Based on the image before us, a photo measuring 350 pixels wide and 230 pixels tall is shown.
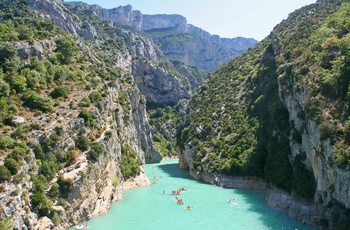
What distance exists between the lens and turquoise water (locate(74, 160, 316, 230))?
112 feet

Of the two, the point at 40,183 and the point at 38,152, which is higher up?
the point at 38,152

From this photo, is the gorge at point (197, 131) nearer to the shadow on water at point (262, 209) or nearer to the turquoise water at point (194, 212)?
the shadow on water at point (262, 209)

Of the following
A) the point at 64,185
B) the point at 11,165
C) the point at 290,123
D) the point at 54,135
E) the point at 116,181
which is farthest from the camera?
the point at 116,181

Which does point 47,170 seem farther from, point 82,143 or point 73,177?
point 82,143

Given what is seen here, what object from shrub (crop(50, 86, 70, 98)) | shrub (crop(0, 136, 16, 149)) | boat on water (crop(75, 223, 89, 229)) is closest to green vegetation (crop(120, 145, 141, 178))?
shrub (crop(50, 86, 70, 98))

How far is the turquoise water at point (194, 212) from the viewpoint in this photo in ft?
112

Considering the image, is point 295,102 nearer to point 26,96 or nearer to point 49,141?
point 49,141

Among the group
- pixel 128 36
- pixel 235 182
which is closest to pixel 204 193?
pixel 235 182

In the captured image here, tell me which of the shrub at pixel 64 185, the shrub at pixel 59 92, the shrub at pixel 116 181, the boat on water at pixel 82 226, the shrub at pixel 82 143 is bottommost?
the boat on water at pixel 82 226

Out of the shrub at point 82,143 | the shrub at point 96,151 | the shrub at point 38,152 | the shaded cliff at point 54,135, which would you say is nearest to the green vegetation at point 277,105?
the shaded cliff at point 54,135

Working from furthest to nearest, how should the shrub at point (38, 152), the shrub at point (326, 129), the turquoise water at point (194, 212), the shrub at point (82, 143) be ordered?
the shrub at point (82, 143) < the turquoise water at point (194, 212) < the shrub at point (38, 152) < the shrub at point (326, 129)

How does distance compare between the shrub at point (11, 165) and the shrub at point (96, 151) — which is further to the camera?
the shrub at point (96, 151)

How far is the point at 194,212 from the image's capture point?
39.9 m

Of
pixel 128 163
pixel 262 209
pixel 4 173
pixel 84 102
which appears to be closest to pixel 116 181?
pixel 128 163
